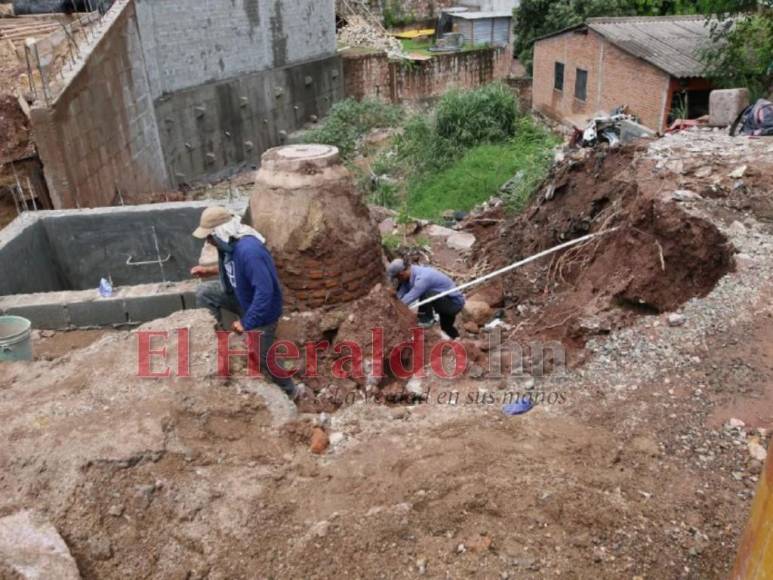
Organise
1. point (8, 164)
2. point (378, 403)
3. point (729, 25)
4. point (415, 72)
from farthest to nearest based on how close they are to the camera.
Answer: point (415, 72) → point (729, 25) → point (8, 164) → point (378, 403)

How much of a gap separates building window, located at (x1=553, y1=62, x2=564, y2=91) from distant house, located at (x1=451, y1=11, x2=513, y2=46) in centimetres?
994

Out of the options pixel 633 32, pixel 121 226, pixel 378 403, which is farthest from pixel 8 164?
pixel 633 32

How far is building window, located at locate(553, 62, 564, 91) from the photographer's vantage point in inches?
737

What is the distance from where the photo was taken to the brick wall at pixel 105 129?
8336 millimetres

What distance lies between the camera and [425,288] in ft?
20.1

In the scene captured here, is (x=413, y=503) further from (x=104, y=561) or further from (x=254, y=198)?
(x=254, y=198)

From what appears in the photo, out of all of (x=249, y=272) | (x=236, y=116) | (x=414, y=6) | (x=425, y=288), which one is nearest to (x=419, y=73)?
(x=236, y=116)

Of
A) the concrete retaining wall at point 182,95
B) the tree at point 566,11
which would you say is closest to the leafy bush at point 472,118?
the concrete retaining wall at point 182,95

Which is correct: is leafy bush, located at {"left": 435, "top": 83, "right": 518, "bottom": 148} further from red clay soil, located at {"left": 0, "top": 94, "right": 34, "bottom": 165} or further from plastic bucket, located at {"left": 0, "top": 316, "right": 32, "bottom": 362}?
plastic bucket, located at {"left": 0, "top": 316, "right": 32, "bottom": 362}

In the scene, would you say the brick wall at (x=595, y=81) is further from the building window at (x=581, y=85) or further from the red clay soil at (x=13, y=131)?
the red clay soil at (x=13, y=131)

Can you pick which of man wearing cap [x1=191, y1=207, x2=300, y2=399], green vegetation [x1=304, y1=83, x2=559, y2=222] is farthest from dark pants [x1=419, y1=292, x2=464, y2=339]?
green vegetation [x1=304, y1=83, x2=559, y2=222]

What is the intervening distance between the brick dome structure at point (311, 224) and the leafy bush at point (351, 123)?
10.2 meters

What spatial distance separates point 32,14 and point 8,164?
6.78 metres

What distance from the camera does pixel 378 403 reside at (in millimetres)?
4918
